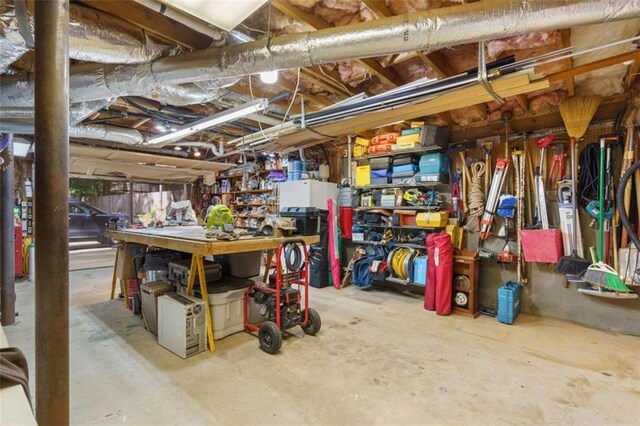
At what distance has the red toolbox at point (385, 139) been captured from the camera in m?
4.59

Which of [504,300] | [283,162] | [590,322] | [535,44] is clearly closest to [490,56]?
[535,44]

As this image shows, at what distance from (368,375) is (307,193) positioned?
10.4 feet

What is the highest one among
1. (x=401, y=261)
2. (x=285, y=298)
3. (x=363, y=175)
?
(x=363, y=175)

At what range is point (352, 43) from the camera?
195 cm

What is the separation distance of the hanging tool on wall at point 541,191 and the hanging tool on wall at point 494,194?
0.34 meters

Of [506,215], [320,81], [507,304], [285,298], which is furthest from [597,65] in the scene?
[285,298]

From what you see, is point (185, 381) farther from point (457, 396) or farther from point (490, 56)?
point (490, 56)

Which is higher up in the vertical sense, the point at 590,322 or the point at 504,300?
the point at 504,300

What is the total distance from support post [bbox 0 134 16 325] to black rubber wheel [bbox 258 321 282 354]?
296 cm

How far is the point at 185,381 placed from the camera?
2.37 m

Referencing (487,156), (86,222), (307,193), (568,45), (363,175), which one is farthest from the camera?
(86,222)

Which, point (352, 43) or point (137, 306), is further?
point (137, 306)

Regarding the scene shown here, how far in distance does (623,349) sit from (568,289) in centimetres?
81

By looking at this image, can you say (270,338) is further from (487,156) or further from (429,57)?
(487,156)
